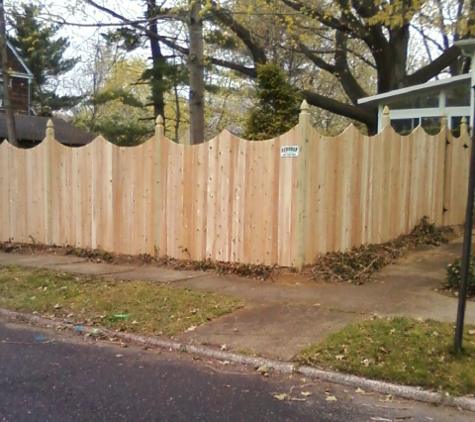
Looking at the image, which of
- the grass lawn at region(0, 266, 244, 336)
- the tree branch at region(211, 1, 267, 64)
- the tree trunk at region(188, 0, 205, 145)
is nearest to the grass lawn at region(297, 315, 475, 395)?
the grass lawn at region(0, 266, 244, 336)

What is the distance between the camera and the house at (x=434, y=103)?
1305 centimetres

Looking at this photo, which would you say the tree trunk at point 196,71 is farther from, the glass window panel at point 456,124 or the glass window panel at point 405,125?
the glass window panel at point 456,124

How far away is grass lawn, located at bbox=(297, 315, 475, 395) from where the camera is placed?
4594mm

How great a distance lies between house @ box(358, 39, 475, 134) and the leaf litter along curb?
12.0 ft

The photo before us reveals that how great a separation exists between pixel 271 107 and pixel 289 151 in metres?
3.49

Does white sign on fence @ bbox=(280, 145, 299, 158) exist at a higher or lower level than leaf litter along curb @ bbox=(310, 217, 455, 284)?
higher

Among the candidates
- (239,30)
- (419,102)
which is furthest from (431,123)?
(239,30)

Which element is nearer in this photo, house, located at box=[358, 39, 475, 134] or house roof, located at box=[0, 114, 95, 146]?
house, located at box=[358, 39, 475, 134]

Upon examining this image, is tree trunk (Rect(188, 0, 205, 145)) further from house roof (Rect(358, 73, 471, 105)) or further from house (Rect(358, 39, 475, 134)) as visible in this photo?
house roof (Rect(358, 73, 471, 105))

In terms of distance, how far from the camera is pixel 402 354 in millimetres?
5016

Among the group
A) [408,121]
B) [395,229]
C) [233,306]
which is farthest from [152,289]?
[408,121]

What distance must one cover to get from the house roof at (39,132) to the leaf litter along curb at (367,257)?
642 inches

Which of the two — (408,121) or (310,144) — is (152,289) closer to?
(310,144)

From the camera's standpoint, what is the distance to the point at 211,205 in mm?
9031
